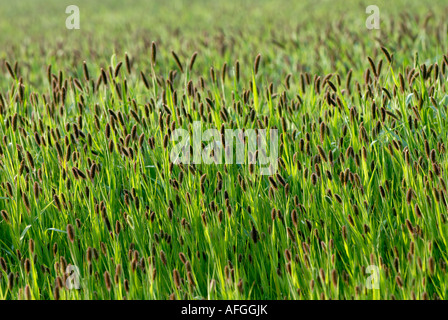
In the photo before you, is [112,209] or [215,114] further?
[215,114]

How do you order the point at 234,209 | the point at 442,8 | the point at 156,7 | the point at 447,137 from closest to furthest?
the point at 234,209 → the point at 447,137 → the point at 442,8 → the point at 156,7

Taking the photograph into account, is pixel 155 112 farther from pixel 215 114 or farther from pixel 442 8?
pixel 442 8

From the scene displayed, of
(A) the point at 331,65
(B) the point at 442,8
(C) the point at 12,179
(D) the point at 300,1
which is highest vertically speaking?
(D) the point at 300,1

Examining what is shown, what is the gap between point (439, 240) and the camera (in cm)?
270

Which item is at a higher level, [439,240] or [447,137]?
[447,137]

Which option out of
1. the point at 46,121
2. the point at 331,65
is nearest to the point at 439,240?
the point at 46,121

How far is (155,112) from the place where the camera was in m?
4.00

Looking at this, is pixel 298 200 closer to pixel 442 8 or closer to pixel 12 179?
pixel 12 179

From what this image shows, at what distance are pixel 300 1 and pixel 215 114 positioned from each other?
32.8ft

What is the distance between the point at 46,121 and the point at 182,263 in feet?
5.64

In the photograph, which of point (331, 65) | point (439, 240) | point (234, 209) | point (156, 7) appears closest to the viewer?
point (439, 240)
